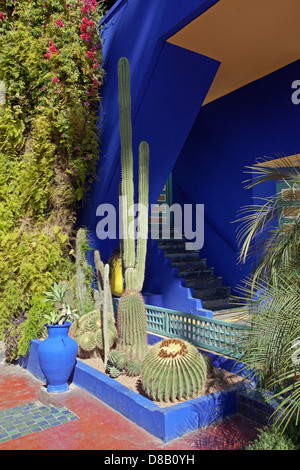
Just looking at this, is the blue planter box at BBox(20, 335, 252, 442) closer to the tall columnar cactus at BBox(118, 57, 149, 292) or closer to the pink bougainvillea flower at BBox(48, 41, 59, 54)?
the tall columnar cactus at BBox(118, 57, 149, 292)

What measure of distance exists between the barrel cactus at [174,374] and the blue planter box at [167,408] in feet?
0.43

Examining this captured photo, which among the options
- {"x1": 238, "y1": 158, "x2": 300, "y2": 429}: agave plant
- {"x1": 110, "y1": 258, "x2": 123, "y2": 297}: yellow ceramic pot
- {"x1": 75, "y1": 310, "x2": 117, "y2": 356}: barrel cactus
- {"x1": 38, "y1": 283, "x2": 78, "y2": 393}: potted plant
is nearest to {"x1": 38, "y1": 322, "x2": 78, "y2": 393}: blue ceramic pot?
{"x1": 38, "y1": 283, "x2": 78, "y2": 393}: potted plant

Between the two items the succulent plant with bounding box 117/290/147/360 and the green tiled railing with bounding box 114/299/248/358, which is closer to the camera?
the green tiled railing with bounding box 114/299/248/358

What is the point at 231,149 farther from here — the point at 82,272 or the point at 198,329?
the point at 198,329

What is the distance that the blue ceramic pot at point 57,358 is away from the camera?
4371 mm

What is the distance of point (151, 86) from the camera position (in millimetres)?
5480

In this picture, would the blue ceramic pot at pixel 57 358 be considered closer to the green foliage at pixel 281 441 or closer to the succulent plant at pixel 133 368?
the succulent plant at pixel 133 368

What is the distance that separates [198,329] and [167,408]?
1571 millimetres

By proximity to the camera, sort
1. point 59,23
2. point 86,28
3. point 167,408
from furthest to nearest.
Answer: point 86,28 < point 59,23 < point 167,408

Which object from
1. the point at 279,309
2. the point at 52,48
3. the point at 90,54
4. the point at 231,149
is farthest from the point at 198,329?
the point at 52,48

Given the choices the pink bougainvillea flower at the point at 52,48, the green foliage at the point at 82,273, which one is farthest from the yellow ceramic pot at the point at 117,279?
the pink bougainvillea flower at the point at 52,48

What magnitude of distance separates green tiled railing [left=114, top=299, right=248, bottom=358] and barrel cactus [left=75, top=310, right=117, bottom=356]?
0.69m

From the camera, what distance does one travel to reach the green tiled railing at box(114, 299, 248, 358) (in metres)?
4.12

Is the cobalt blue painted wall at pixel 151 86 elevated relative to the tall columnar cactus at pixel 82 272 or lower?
elevated
